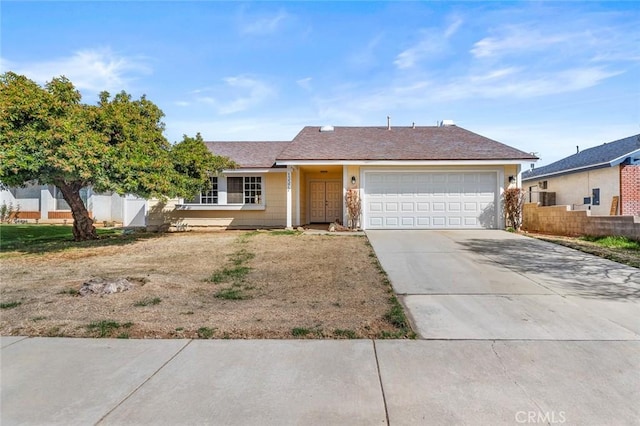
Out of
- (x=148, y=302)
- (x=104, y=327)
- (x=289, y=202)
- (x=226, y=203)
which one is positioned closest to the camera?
(x=104, y=327)

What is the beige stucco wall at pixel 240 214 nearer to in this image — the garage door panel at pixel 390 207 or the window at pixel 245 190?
the window at pixel 245 190

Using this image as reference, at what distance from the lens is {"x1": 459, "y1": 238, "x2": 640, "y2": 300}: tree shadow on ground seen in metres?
6.36

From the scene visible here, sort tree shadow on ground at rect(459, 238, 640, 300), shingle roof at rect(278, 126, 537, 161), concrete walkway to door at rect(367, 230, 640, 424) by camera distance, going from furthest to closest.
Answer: shingle roof at rect(278, 126, 537, 161) < tree shadow on ground at rect(459, 238, 640, 300) < concrete walkway to door at rect(367, 230, 640, 424)

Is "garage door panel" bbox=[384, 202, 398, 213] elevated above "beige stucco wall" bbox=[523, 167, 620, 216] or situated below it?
below

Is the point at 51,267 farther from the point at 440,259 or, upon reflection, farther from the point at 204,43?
the point at 440,259

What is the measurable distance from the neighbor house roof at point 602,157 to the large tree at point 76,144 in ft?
59.2

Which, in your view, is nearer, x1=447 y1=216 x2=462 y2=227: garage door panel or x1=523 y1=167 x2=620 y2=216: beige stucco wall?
x1=447 y1=216 x2=462 y2=227: garage door panel

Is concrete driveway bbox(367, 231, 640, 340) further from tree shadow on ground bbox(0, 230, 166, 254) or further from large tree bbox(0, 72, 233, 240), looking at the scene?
tree shadow on ground bbox(0, 230, 166, 254)

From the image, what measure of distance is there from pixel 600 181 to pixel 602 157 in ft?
4.06

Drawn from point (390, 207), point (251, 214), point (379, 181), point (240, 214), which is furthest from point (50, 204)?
point (390, 207)

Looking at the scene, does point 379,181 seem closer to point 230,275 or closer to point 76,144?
→ point 230,275

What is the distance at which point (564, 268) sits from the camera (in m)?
8.00

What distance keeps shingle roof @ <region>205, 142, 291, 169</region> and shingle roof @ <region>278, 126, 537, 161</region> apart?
133 centimetres

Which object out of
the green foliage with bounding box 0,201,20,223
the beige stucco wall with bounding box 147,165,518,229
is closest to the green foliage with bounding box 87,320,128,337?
the beige stucco wall with bounding box 147,165,518,229
